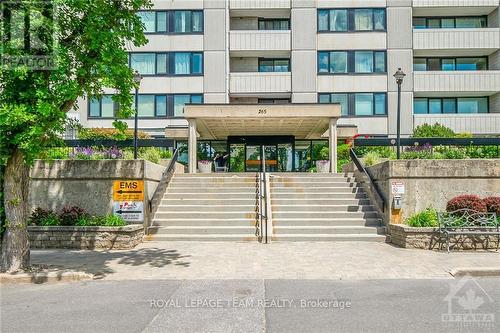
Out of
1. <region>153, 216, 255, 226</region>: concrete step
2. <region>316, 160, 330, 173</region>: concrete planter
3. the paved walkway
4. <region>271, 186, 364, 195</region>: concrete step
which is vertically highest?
<region>316, 160, 330, 173</region>: concrete planter

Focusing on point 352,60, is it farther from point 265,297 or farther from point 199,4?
point 265,297

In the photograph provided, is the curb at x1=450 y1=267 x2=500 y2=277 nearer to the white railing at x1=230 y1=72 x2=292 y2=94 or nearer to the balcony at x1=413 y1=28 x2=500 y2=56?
the white railing at x1=230 y1=72 x2=292 y2=94

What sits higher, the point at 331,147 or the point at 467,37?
the point at 467,37

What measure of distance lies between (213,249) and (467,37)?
27189 mm

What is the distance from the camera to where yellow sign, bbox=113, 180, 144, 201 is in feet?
43.2

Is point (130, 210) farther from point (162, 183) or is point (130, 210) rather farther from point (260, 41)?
point (260, 41)

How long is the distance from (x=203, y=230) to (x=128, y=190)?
101 inches

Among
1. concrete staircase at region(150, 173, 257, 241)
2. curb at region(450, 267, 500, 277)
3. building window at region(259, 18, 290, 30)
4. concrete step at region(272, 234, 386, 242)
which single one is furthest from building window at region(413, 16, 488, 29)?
curb at region(450, 267, 500, 277)

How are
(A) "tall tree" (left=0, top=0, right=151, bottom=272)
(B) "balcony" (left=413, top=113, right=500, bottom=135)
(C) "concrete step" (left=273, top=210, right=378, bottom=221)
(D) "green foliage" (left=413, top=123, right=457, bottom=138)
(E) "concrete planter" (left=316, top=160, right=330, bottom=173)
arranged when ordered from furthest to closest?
(B) "balcony" (left=413, top=113, right=500, bottom=135)
(D) "green foliage" (left=413, top=123, right=457, bottom=138)
(E) "concrete planter" (left=316, top=160, right=330, bottom=173)
(C) "concrete step" (left=273, top=210, right=378, bottom=221)
(A) "tall tree" (left=0, top=0, right=151, bottom=272)

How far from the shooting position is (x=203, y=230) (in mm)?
13523

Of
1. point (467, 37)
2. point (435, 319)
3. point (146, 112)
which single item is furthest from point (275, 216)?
point (467, 37)

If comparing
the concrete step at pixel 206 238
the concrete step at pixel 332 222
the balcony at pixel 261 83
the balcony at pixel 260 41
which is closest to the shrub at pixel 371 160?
the concrete step at pixel 332 222

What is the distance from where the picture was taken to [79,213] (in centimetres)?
1273

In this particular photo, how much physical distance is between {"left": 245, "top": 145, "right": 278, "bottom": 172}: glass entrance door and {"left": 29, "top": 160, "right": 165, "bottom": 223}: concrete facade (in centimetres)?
1638
